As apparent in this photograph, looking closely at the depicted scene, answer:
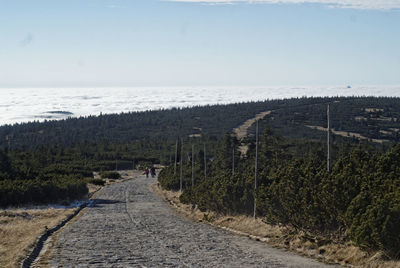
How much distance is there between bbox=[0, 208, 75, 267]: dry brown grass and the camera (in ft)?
57.2

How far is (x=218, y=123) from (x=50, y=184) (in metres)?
136

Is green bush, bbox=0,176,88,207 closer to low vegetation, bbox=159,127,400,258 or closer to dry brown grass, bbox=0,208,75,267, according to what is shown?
dry brown grass, bbox=0,208,75,267

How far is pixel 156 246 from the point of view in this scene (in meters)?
20.4

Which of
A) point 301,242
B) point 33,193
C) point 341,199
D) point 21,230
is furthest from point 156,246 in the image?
point 33,193

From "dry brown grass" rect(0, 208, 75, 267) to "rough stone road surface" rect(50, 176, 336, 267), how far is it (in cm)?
97

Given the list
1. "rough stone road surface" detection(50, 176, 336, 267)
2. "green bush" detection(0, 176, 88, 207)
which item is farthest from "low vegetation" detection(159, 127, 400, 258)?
"green bush" detection(0, 176, 88, 207)

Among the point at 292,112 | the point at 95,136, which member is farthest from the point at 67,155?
the point at 95,136

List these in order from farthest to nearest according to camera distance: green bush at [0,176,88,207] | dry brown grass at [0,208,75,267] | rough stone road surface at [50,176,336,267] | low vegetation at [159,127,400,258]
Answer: green bush at [0,176,88,207]
dry brown grass at [0,208,75,267]
rough stone road surface at [50,176,336,267]
low vegetation at [159,127,400,258]

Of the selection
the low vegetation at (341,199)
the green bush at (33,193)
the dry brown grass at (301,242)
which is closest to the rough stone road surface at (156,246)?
the dry brown grass at (301,242)

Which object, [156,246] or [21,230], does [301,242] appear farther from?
[21,230]

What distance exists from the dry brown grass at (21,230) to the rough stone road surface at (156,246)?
967mm

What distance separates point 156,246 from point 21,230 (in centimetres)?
722

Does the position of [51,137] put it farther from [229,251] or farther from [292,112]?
[229,251]

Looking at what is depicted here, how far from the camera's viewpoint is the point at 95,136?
7726 inches
